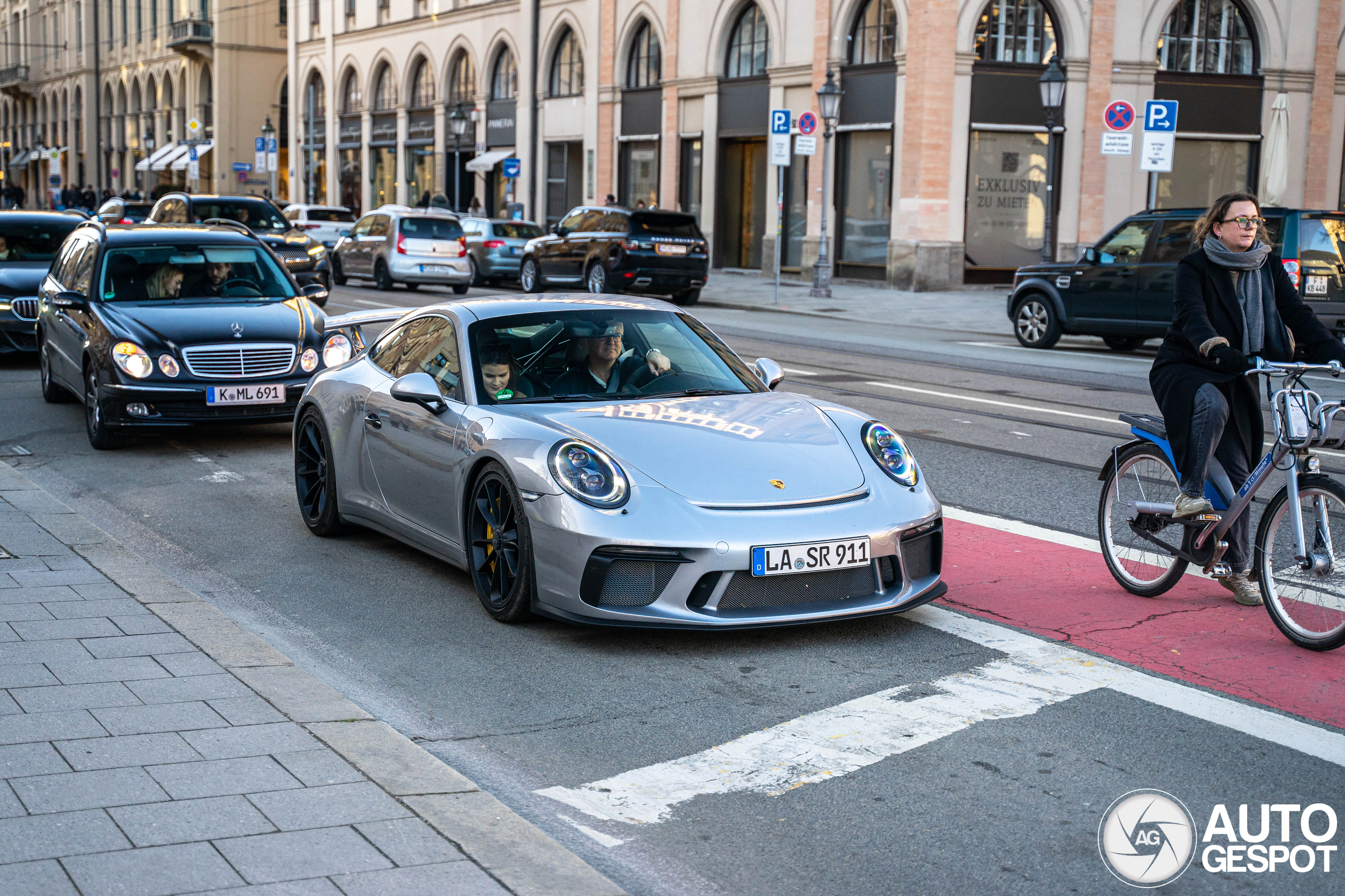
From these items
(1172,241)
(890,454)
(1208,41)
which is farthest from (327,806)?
(1208,41)

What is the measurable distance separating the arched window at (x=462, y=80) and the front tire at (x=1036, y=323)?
3251cm

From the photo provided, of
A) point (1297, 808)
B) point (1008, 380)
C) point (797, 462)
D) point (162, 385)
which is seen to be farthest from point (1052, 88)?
point (1297, 808)

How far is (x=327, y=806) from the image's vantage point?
376 centimetres

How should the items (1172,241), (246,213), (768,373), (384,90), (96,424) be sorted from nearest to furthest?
(768,373) → (96,424) → (1172,241) → (246,213) → (384,90)

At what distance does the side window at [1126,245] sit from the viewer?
58.6 feet

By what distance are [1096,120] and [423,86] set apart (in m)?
29.4

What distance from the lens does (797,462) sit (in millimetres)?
5742

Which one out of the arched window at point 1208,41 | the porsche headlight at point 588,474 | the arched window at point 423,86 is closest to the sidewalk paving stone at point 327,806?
the porsche headlight at point 588,474

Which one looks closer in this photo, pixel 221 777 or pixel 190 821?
pixel 190 821

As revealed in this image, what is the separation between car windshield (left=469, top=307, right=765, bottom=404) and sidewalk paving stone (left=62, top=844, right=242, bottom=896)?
3.08m

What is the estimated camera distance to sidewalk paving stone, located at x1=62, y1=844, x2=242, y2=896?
324 cm

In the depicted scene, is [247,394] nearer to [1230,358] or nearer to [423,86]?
[1230,358]

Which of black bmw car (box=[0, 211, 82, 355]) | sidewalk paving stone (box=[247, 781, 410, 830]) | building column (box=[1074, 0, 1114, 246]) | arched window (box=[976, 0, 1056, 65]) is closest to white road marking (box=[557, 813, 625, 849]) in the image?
sidewalk paving stone (box=[247, 781, 410, 830])

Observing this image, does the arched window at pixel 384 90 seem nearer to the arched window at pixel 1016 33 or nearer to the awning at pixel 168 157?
the awning at pixel 168 157
